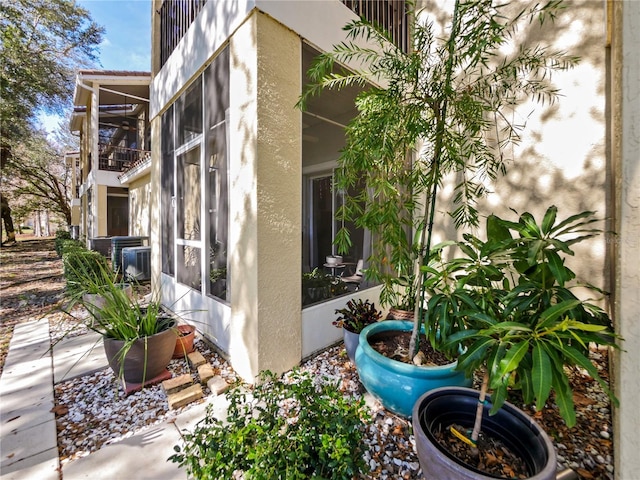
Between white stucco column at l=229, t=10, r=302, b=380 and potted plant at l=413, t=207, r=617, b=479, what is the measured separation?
137 cm

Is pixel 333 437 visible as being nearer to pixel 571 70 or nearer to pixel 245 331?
pixel 245 331

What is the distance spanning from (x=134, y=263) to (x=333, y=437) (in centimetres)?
648

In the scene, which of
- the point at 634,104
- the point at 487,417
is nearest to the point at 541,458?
the point at 487,417

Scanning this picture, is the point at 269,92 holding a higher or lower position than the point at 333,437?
higher

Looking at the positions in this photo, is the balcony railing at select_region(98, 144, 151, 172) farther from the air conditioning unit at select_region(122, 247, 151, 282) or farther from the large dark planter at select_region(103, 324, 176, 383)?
the large dark planter at select_region(103, 324, 176, 383)

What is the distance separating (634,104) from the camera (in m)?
1.16

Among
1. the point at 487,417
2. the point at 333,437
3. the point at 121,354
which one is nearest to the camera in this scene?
the point at 333,437

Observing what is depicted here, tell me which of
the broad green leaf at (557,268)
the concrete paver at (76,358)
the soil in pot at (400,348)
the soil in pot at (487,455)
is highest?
the broad green leaf at (557,268)

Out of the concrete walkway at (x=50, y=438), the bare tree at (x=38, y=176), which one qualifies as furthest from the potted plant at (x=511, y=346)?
the bare tree at (x=38, y=176)

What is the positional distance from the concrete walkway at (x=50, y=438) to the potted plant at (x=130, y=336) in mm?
533

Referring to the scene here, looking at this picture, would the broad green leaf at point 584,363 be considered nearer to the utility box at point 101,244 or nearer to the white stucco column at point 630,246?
the white stucco column at point 630,246

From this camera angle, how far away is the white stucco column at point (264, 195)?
2.40m

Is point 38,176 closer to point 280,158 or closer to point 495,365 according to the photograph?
point 280,158

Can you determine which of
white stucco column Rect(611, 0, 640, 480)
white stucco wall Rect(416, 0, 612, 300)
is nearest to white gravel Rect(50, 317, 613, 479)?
white stucco column Rect(611, 0, 640, 480)
